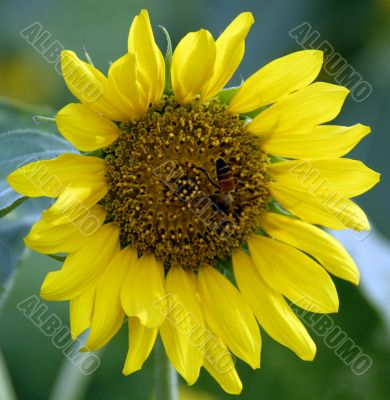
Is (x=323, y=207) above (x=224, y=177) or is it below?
below

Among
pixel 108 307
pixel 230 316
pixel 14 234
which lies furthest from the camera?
pixel 14 234

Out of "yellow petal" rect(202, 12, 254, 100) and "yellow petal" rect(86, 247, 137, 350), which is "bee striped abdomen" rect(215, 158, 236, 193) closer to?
"yellow petal" rect(202, 12, 254, 100)

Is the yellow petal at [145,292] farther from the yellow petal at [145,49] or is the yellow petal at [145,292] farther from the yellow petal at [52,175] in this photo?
the yellow petal at [145,49]

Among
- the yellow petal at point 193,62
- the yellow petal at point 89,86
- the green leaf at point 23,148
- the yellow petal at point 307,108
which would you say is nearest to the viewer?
the yellow petal at point 89,86

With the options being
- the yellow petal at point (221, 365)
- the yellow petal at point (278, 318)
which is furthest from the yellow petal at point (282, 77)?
the yellow petal at point (221, 365)

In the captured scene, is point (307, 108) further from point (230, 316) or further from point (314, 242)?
point (230, 316)

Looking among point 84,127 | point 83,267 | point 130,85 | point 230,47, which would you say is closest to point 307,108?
point 230,47

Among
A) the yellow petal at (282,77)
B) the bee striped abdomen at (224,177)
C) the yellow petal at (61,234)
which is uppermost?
the yellow petal at (61,234)
